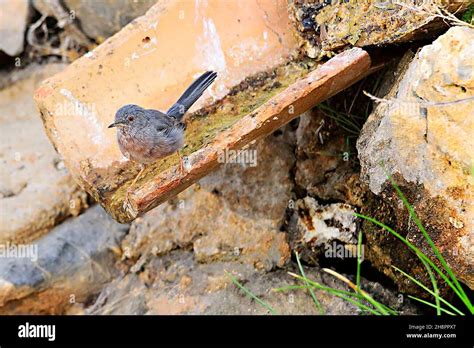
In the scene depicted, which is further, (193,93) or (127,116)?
(193,93)

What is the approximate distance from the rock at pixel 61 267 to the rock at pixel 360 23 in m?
2.39

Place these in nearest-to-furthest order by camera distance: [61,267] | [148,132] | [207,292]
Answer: [148,132] < [207,292] < [61,267]

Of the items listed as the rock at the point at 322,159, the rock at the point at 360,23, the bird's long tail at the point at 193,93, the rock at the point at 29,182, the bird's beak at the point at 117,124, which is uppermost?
the rock at the point at 360,23

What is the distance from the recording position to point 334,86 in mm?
4383

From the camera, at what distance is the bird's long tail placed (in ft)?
15.9

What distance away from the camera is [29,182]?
20.4 feet

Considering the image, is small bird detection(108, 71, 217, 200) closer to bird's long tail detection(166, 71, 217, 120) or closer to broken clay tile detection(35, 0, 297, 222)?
bird's long tail detection(166, 71, 217, 120)

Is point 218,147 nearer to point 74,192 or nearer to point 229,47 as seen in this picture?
point 229,47

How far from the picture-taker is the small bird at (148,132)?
4.67 metres

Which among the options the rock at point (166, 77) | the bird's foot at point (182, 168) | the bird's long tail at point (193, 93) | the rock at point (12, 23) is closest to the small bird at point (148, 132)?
the bird's long tail at point (193, 93)

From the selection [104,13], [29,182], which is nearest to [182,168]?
[29,182]

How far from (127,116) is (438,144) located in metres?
2.08

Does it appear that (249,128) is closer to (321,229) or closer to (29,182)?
(321,229)

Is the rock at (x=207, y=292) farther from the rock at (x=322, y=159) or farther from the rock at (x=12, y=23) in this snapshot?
the rock at (x=12, y=23)
